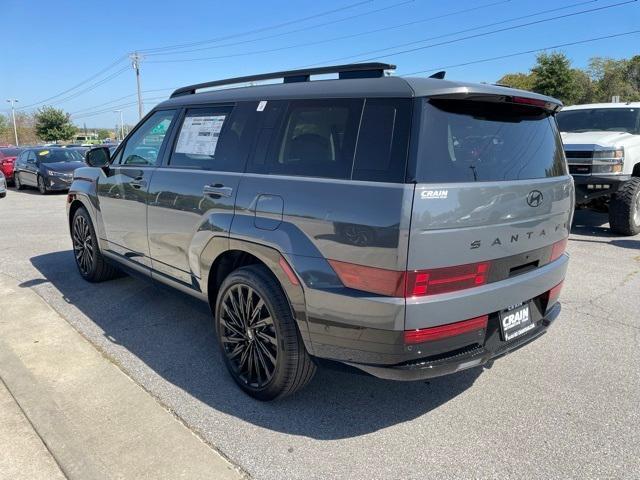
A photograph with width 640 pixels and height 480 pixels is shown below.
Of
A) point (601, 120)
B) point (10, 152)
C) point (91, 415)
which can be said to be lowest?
point (91, 415)

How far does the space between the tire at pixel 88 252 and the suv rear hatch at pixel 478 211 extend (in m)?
3.77

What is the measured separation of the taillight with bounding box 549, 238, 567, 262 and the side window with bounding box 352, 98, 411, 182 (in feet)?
4.38

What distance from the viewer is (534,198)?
2.73 meters

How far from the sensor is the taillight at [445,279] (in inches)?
89.7

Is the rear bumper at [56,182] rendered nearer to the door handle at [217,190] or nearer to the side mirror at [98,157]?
the side mirror at [98,157]

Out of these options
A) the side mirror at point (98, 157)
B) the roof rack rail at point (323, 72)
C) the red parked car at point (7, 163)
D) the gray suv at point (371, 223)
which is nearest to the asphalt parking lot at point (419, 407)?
the gray suv at point (371, 223)

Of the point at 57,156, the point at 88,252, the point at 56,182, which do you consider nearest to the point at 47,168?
the point at 56,182

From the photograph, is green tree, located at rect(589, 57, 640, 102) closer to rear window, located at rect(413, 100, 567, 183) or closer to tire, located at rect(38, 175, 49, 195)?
tire, located at rect(38, 175, 49, 195)

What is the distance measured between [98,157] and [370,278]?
3599 mm

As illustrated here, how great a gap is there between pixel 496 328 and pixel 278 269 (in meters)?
1.23

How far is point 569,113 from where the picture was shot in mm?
9297

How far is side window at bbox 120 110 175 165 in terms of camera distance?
4059mm

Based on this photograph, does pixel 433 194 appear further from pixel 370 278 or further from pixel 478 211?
pixel 370 278

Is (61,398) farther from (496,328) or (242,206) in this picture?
(496,328)
